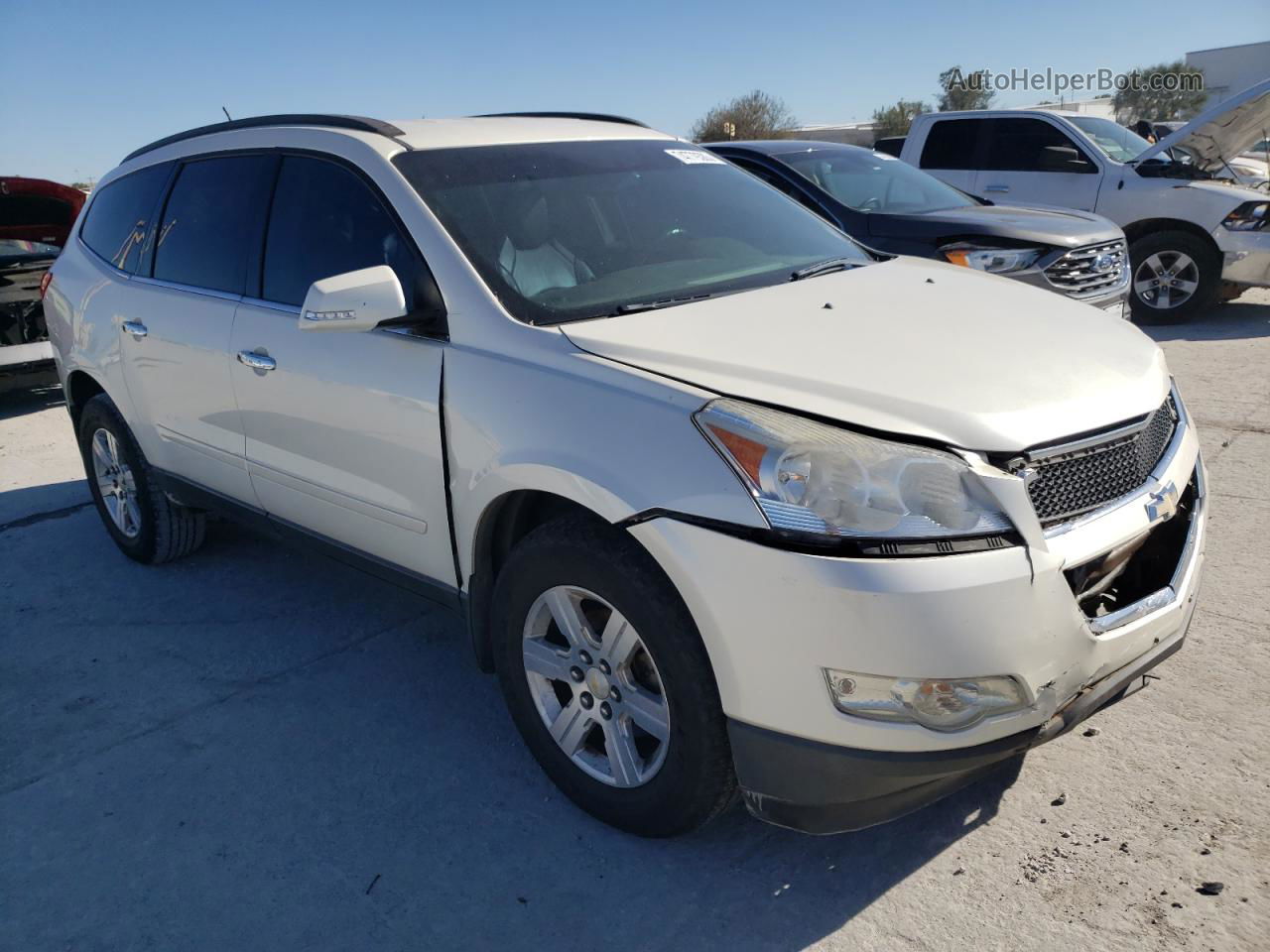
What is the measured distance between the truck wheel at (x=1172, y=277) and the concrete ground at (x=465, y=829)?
604cm

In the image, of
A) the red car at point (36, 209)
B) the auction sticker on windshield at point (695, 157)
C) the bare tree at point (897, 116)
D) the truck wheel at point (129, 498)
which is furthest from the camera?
the bare tree at point (897, 116)

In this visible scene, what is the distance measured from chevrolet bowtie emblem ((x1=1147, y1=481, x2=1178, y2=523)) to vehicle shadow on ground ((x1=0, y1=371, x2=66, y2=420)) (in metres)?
7.08

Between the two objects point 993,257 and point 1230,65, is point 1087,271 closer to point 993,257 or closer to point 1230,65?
point 993,257

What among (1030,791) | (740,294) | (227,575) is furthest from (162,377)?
(1030,791)

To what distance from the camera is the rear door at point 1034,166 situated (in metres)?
10.1

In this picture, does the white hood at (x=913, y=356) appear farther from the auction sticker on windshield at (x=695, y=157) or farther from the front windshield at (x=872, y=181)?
the front windshield at (x=872, y=181)

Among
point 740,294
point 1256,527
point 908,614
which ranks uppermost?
point 740,294

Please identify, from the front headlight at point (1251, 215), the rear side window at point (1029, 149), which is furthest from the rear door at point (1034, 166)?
the front headlight at point (1251, 215)

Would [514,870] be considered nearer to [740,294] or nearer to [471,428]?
[471,428]

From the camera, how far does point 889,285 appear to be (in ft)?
11.1

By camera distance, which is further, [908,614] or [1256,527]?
[1256,527]

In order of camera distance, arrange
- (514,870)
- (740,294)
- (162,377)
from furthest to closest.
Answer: (162,377) → (740,294) → (514,870)

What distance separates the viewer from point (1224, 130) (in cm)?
934

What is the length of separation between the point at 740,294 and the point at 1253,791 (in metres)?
1.94
